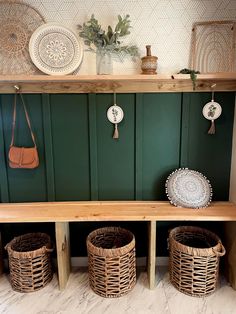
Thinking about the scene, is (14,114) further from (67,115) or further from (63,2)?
(63,2)

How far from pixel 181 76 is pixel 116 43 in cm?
56

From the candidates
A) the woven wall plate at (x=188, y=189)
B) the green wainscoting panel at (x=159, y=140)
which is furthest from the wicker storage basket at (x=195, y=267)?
the green wainscoting panel at (x=159, y=140)

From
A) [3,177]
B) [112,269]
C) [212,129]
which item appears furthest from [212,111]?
[3,177]

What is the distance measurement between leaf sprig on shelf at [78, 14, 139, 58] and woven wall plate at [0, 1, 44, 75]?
1.18 feet

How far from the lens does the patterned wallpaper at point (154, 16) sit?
1965mm

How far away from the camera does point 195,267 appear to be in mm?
1890

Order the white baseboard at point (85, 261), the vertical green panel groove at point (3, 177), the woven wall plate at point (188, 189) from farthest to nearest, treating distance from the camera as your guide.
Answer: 1. the white baseboard at point (85, 261)
2. the vertical green panel groove at point (3, 177)
3. the woven wall plate at point (188, 189)

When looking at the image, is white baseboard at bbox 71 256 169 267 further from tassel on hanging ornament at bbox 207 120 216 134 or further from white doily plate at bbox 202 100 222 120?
white doily plate at bbox 202 100 222 120

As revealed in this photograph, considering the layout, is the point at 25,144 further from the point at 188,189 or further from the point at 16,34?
the point at 188,189

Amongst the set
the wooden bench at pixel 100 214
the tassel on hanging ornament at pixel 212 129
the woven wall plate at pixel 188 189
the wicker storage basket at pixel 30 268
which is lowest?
the wicker storage basket at pixel 30 268

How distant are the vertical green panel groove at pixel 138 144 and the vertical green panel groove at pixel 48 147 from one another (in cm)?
70

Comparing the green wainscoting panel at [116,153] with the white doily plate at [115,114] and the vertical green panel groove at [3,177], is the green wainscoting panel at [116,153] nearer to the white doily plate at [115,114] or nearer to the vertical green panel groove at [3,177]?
the white doily plate at [115,114]

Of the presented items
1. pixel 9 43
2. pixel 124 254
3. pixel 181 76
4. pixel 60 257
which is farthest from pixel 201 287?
pixel 9 43

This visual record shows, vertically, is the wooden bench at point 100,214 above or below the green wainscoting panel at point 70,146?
below
